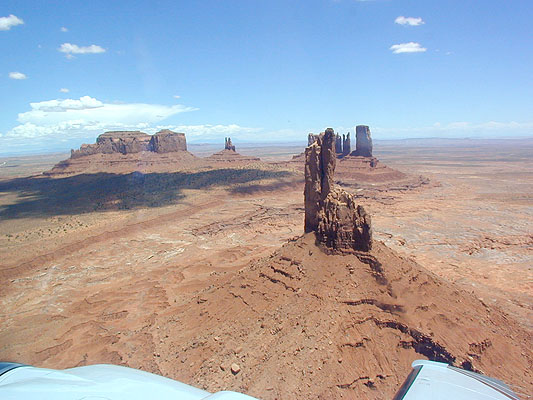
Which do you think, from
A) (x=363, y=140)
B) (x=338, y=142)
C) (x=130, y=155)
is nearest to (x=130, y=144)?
(x=130, y=155)

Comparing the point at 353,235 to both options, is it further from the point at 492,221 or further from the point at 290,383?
the point at 492,221

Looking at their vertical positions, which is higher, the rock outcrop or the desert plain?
the rock outcrop

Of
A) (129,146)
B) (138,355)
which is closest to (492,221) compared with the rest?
(138,355)

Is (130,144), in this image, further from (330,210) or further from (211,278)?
(330,210)

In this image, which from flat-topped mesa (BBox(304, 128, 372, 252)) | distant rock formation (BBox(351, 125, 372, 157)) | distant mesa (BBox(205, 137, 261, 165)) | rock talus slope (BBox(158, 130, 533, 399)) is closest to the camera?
rock talus slope (BBox(158, 130, 533, 399))

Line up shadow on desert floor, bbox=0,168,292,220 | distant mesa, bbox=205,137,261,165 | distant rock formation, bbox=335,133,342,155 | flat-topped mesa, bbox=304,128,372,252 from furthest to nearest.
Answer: distant rock formation, bbox=335,133,342,155 → distant mesa, bbox=205,137,261,165 → shadow on desert floor, bbox=0,168,292,220 → flat-topped mesa, bbox=304,128,372,252

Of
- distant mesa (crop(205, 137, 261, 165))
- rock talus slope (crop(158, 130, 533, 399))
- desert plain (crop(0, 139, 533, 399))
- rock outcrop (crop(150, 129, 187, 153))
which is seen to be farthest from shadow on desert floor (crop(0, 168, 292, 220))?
rock talus slope (crop(158, 130, 533, 399))

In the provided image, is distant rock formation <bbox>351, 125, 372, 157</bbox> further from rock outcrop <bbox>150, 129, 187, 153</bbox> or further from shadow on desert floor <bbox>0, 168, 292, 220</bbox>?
rock outcrop <bbox>150, 129, 187, 153</bbox>

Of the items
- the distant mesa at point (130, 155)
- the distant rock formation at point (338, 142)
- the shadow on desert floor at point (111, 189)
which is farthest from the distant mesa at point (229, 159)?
the distant rock formation at point (338, 142)
